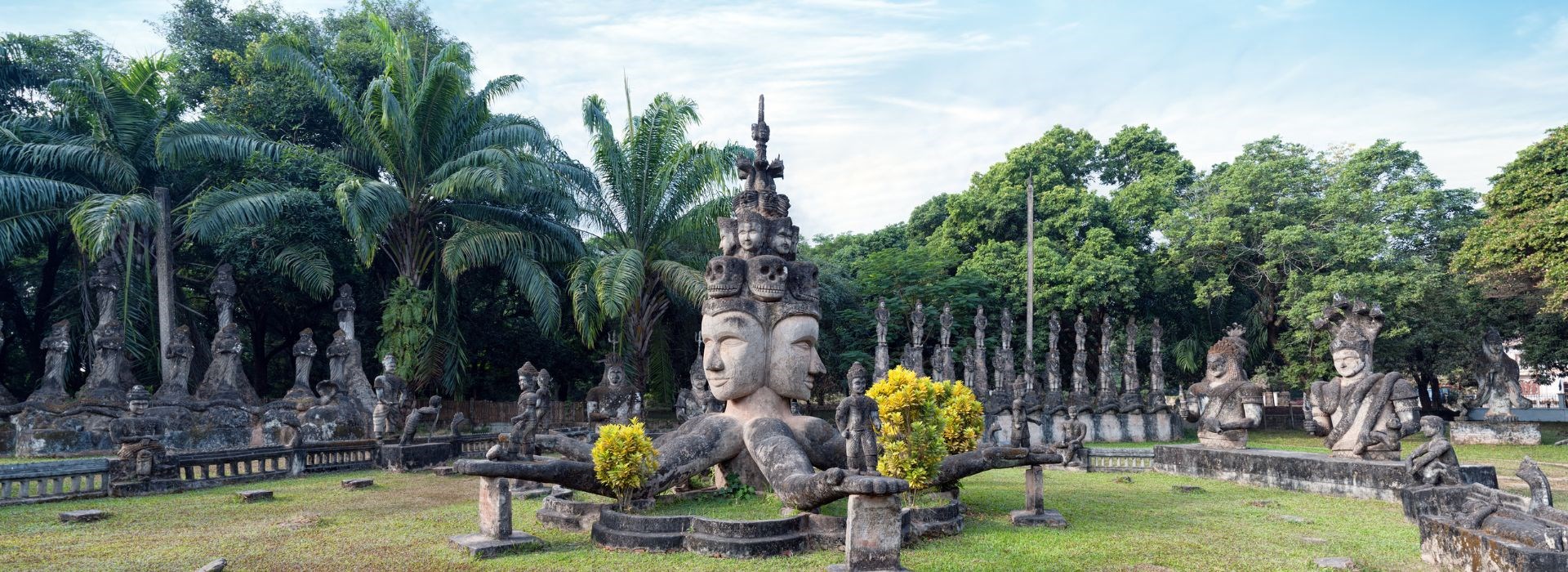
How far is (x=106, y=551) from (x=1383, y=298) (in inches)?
1099

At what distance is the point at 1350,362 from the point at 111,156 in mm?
24395

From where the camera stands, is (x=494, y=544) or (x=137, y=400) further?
(x=137, y=400)

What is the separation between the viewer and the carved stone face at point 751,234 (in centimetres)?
1031

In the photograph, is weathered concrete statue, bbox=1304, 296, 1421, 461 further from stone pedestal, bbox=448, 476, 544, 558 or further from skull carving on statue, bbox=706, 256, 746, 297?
stone pedestal, bbox=448, 476, 544, 558

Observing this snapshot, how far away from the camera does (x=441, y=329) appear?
22906 millimetres

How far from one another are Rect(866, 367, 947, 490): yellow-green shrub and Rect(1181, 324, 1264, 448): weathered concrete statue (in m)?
8.60

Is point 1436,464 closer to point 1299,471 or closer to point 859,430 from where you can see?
point 1299,471

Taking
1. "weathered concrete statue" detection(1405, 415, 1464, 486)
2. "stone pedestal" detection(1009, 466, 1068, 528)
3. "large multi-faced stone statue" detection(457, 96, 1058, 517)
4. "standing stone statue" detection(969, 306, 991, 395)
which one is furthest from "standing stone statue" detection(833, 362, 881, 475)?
"standing stone statue" detection(969, 306, 991, 395)

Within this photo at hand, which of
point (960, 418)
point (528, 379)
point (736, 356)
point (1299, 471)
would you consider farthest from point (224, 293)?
point (1299, 471)

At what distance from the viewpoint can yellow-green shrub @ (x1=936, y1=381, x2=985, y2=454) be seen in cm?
1103

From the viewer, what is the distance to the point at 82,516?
9.57 meters

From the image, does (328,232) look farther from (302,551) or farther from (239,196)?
(302,551)

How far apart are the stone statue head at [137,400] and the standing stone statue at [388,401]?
3598mm

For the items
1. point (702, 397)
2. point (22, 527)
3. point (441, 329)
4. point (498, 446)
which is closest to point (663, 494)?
point (498, 446)
